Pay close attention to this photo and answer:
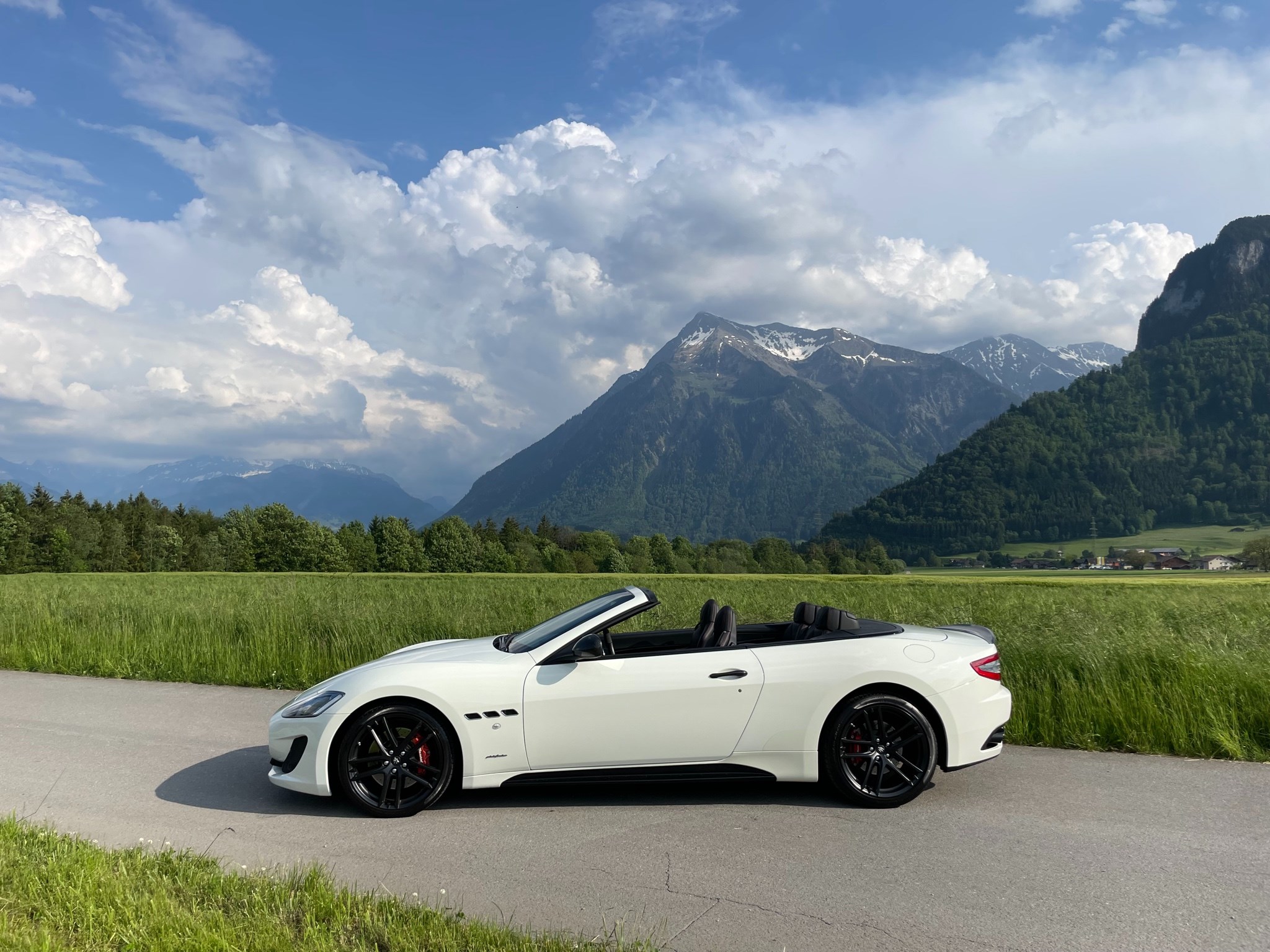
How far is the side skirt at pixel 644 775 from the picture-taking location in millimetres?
5484

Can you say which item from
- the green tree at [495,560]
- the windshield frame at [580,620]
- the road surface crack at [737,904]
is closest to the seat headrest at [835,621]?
the windshield frame at [580,620]

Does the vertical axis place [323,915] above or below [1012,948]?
above

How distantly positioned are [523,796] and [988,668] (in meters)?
3.14

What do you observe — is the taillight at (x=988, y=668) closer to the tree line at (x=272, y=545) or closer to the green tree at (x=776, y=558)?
the tree line at (x=272, y=545)

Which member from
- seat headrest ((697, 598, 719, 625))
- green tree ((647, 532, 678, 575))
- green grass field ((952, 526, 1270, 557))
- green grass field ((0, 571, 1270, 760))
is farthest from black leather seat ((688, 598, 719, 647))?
green grass field ((952, 526, 1270, 557))

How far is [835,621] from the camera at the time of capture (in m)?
5.90

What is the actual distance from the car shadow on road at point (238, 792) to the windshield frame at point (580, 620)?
56.7 inches

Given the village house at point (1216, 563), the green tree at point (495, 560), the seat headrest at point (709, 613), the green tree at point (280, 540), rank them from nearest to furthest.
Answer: the seat headrest at point (709, 613), the green tree at point (280, 540), the green tree at point (495, 560), the village house at point (1216, 563)

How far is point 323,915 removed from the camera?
374 centimetres

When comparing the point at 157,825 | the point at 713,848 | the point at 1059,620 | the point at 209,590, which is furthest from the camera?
the point at 209,590

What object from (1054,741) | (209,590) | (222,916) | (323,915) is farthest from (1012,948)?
(209,590)

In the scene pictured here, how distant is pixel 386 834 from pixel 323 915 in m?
1.46

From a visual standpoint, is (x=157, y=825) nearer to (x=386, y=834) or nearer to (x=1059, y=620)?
(x=386, y=834)

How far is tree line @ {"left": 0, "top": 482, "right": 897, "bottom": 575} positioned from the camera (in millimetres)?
90688
